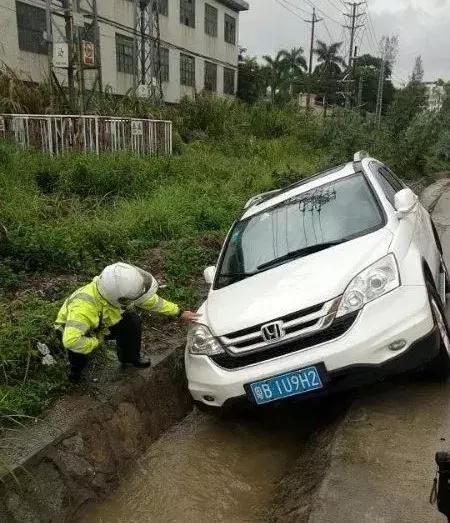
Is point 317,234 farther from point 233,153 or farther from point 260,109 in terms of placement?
point 260,109

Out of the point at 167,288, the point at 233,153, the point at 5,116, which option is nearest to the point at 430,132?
the point at 233,153

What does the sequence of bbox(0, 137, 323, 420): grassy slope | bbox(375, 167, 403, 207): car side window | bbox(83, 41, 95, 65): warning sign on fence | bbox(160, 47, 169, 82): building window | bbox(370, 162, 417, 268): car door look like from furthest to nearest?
bbox(160, 47, 169, 82): building window, bbox(83, 41, 95, 65): warning sign on fence, bbox(375, 167, 403, 207): car side window, bbox(0, 137, 323, 420): grassy slope, bbox(370, 162, 417, 268): car door

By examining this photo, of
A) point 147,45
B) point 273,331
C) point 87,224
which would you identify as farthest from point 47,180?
point 147,45

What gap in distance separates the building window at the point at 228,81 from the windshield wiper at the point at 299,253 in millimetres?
29649

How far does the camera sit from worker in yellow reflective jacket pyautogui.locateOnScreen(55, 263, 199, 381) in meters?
3.62

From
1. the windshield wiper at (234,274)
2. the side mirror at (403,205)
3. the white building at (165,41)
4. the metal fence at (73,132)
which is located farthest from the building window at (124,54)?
the side mirror at (403,205)

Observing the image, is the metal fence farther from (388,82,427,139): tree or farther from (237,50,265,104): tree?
(237,50,265,104): tree

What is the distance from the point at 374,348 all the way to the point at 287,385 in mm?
592

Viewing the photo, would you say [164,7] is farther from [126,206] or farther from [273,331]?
[273,331]

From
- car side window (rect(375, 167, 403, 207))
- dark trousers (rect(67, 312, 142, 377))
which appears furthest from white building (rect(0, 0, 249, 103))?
dark trousers (rect(67, 312, 142, 377))

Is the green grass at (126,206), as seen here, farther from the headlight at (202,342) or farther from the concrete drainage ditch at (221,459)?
the headlight at (202,342)

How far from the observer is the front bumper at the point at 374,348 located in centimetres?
330

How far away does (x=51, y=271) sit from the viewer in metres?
5.64

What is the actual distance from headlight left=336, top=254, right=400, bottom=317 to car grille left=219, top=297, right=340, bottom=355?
0.24ft
